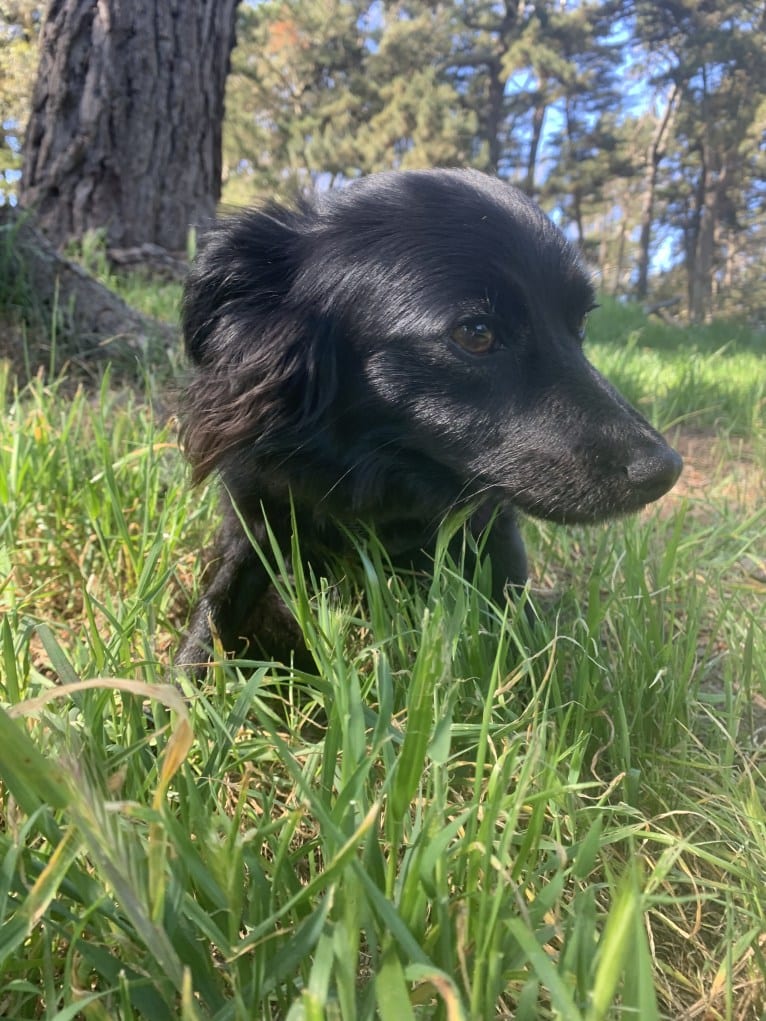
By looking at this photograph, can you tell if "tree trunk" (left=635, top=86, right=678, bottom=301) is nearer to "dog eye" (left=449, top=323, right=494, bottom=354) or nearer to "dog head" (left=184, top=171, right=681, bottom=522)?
"dog head" (left=184, top=171, right=681, bottom=522)

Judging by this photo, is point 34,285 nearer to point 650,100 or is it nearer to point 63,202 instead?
point 63,202

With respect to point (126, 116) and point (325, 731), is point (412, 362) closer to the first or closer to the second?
point (325, 731)

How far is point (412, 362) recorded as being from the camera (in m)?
1.36

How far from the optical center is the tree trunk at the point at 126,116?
3615 mm

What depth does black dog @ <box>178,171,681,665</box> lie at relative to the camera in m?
1.32

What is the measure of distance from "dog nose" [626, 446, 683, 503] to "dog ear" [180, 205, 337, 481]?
1.96 feet

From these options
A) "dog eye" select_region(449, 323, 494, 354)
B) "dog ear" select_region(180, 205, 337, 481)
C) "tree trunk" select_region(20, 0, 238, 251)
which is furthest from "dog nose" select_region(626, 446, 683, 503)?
"tree trunk" select_region(20, 0, 238, 251)

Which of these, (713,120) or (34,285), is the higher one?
(713,120)

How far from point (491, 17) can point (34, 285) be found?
20.2m

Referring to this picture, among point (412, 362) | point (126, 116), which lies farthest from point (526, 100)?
point (412, 362)

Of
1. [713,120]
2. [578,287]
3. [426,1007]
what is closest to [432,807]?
[426,1007]

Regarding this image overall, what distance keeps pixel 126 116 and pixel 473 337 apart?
3.40 meters

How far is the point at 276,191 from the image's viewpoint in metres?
1.82

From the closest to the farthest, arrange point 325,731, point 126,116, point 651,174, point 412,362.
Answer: point 325,731
point 412,362
point 126,116
point 651,174
